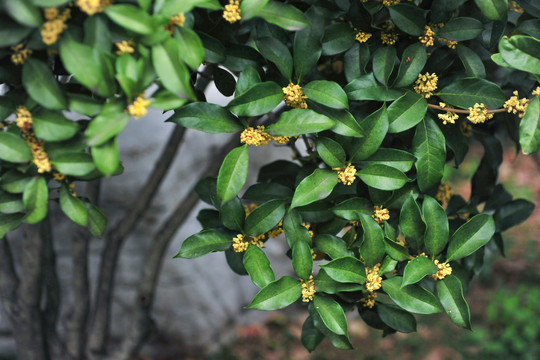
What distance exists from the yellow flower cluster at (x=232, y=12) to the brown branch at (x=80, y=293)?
2.78 ft

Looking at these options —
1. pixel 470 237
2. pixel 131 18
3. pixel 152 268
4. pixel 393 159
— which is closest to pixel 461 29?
pixel 393 159

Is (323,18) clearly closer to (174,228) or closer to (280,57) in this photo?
(280,57)

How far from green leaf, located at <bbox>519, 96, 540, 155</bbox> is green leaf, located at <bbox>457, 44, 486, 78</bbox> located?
13 centimetres

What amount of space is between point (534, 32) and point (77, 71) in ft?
2.57

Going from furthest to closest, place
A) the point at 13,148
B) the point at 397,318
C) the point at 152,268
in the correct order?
the point at 152,268 → the point at 397,318 → the point at 13,148

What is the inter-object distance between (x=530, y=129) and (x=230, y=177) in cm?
50

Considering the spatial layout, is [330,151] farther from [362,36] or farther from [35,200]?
[35,200]

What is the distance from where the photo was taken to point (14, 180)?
83cm

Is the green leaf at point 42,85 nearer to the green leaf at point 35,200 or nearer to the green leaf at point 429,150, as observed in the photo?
the green leaf at point 35,200

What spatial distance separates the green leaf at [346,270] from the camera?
887 millimetres

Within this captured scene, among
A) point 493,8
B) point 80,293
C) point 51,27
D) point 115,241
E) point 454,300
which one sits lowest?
point 80,293

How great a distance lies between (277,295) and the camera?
2.94 ft

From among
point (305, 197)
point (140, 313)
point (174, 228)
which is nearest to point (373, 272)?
point (305, 197)

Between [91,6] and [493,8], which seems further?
[493,8]
